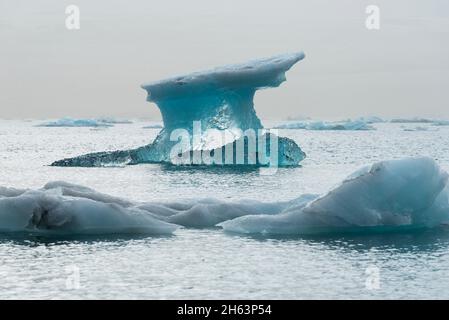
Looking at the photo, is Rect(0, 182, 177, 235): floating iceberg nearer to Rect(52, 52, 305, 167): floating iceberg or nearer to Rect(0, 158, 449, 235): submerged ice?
Rect(0, 158, 449, 235): submerged ice

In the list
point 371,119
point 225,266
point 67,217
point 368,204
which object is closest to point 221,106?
point 368,204

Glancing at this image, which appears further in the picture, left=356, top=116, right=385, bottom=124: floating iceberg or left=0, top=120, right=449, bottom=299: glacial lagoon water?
left=356, top=116, right=385, bottom=124: floating iceberg

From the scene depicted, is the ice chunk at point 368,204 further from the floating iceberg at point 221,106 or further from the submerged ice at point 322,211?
the floating iceberg at point 221,106

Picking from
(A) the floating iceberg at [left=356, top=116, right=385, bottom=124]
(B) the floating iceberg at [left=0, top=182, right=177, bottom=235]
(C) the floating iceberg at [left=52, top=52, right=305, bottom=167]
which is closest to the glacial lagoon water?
(B) the floating iceberg at [left=0, top=182, right=177, bottom=235]

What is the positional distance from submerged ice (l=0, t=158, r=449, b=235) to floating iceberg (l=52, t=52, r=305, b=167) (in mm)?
15231

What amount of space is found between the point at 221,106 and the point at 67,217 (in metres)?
17.2

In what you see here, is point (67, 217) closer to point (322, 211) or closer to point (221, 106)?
point (322, 211)

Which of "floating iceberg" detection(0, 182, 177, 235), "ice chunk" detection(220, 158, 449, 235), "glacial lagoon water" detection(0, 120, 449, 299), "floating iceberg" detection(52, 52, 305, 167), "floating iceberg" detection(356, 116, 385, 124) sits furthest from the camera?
"floating iceberg" detection(356, 116, 385, 124)

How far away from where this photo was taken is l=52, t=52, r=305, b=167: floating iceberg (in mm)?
27344

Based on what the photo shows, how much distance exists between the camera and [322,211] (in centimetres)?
1192

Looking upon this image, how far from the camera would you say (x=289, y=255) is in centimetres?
1046

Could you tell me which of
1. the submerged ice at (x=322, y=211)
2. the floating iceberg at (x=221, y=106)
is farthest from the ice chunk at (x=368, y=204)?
the floating iceberg at (x=221, y=106)

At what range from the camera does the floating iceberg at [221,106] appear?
27.3 metres

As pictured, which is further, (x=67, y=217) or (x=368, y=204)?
(x=368, y=204)
